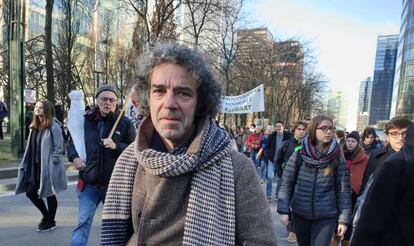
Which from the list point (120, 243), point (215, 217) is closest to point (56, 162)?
point (120, 243)

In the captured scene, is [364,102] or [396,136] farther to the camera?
[364,102]

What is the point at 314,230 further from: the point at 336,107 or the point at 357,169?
the point at 336,107

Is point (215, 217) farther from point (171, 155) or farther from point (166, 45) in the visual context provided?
point (166, 45)

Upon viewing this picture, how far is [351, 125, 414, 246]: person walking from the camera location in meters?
2.26

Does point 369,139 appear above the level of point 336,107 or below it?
below

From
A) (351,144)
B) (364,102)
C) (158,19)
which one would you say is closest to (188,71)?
(351,144)

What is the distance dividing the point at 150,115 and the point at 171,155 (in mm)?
306

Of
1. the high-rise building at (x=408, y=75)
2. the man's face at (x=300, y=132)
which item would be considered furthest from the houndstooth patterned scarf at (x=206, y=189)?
the high-rise building at (x=408, y=75)

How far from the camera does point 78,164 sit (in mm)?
4117

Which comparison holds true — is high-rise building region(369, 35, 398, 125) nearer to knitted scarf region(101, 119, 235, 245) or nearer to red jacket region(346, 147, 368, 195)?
red jacket region(346, 147, 368, 195)

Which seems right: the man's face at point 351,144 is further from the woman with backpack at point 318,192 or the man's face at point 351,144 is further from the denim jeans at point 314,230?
the denim jeans at point 314,230

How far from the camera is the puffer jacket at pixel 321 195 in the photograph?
12.8 feet

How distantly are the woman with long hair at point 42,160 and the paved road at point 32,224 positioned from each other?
286mm

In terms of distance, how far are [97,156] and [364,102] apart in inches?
6751
